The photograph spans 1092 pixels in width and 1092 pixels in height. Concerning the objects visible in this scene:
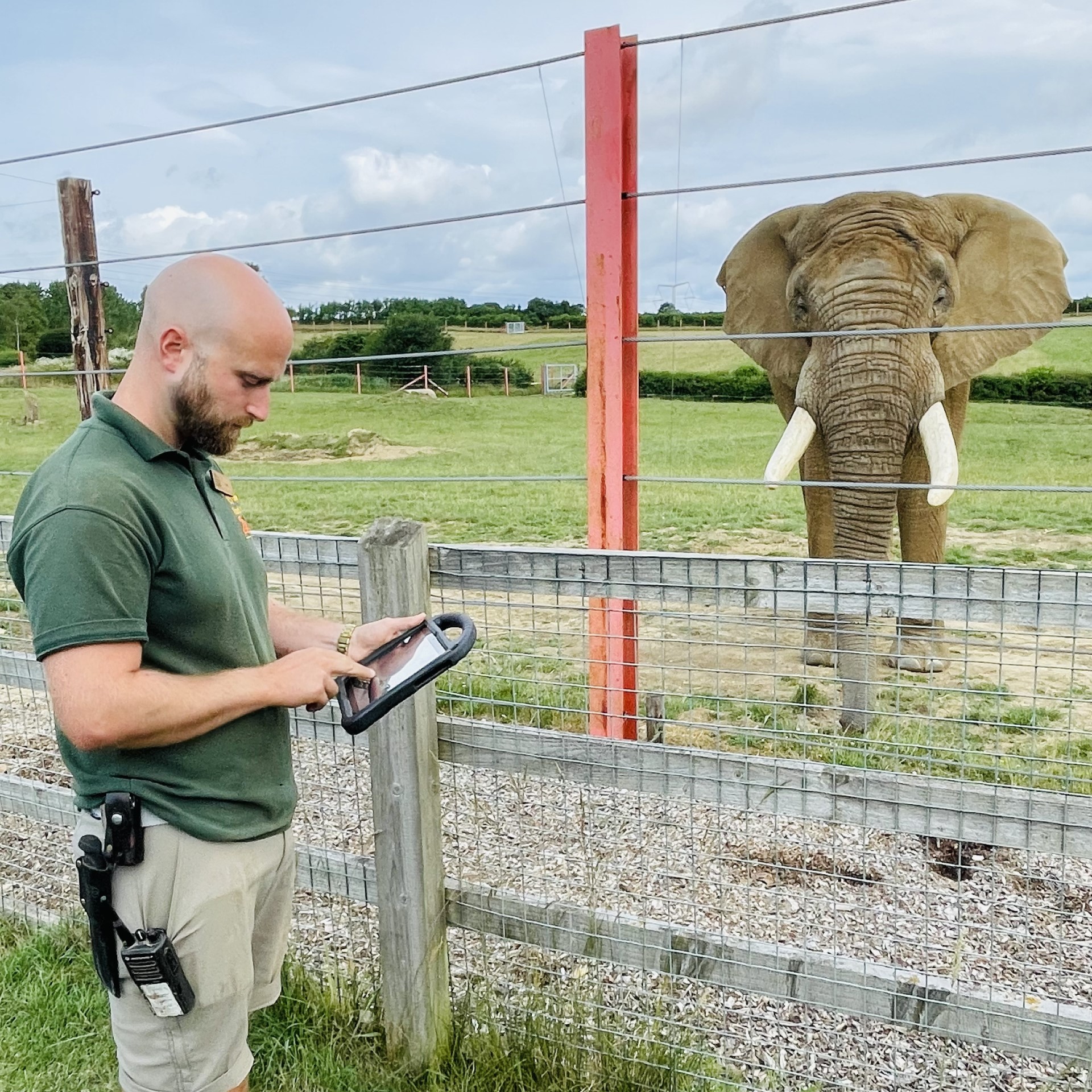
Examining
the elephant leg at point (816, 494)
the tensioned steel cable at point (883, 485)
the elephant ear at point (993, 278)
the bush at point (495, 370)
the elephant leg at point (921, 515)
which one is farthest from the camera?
the bush at point (495, 370)

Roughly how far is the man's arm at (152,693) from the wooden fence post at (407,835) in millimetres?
612

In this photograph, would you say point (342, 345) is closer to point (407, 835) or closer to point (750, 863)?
point (407, 835)

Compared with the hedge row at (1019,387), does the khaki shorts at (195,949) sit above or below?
below

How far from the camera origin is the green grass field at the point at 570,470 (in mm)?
9023

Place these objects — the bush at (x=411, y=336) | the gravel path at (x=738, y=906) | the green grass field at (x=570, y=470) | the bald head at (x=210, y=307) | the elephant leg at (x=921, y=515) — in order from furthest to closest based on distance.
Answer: the bush at (x=411, y=336) → the green grass field at (x=570, y=470) → the elephant leg at (x=921, y=515) → the gravel path at (x=738, y=906) → the bald head at (x=210, y=307)

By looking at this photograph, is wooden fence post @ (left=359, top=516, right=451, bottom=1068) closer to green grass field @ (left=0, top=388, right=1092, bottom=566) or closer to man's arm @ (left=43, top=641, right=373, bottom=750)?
man's arm @ (left=43, top=641, right=373, bottom=750)

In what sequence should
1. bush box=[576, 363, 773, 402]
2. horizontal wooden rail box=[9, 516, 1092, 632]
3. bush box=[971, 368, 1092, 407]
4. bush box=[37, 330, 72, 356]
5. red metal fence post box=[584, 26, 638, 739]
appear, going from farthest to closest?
bush box=[37, 330, 72, 356] → bush box=[576, 363, 773, 402] → bush box=[971, 368, 1092, 407] → red metal fence post box=[584, 26, 638, 739] → horizontal wooden rail box=[9, 516, 1092, 632]

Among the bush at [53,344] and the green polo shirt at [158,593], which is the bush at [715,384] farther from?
the bush at [53,344]

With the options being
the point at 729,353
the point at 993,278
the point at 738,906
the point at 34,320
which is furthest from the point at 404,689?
the point at 34,320

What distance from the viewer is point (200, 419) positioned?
172cm

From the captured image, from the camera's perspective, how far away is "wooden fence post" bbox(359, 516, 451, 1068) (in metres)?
2.33

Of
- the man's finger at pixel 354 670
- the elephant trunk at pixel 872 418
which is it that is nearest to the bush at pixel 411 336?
the elephant trunk at pixel 872 418

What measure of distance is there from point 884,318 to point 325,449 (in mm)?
19168

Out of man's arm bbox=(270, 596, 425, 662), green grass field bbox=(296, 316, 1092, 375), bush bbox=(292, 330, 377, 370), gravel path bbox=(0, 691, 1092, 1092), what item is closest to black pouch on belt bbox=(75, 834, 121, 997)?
man's arm bbox=(270, 596, 425, 662)
